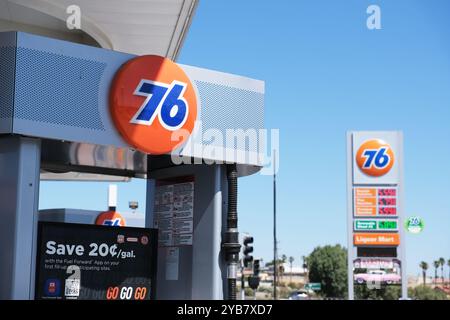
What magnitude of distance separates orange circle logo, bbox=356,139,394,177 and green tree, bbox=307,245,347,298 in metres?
62.1

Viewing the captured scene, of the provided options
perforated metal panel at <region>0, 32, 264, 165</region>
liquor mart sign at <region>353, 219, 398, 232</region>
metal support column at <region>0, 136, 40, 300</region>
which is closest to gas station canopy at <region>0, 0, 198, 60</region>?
perforated metal panel at <region>0, 32, 264, 165</region>

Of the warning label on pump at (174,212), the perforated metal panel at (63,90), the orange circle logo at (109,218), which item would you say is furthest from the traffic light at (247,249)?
the perforated metal panel at (63,90)

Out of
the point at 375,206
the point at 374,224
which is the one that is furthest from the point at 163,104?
the point at 374,224

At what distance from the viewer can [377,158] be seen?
102 ft

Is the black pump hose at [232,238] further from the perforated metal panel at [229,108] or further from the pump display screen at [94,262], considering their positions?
the pump display screen at [94,262]

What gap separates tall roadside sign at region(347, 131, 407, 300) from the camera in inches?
1201

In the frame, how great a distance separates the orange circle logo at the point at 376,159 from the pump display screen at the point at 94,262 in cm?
2400

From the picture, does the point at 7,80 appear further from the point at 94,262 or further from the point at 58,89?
the point at 94,262

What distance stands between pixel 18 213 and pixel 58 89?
121 cm

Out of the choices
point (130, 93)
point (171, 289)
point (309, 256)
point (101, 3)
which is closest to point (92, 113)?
point (130, 93)

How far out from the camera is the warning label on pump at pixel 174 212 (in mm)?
8188

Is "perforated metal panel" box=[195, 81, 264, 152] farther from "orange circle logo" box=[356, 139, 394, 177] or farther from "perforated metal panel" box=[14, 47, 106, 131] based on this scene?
"orange circle logo" box=[356, 139, 394, 177]

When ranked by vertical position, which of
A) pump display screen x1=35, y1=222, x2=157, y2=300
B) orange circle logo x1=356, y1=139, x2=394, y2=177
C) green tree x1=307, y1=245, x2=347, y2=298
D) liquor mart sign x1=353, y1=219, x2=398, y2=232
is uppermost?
orange circle logo x1=356, y1=139, x2=394, y2=177
